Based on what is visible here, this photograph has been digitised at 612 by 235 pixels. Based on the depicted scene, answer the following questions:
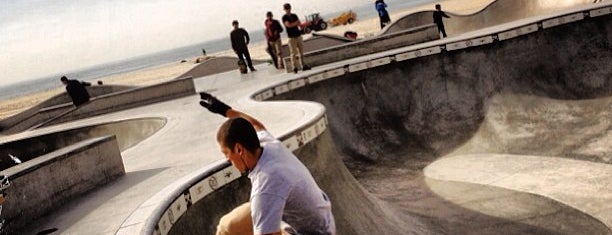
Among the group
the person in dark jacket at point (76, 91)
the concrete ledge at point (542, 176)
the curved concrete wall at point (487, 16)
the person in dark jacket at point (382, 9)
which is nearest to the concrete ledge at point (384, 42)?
the curved concrete wall at point (487, 16)

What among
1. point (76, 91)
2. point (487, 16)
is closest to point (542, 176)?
point (76, 91)

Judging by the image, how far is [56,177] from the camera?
20.3 ft

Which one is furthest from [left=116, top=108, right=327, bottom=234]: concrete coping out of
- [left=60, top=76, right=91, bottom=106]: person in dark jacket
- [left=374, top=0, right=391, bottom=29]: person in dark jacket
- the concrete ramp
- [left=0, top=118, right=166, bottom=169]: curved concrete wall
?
[left=374, top=0, right=391, bottom=29]: person in dark jacket

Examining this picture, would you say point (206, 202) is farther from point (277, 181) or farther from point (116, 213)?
point (277, 181)

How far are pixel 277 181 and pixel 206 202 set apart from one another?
97.3 inches

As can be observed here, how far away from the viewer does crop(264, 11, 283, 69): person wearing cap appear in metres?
15.6

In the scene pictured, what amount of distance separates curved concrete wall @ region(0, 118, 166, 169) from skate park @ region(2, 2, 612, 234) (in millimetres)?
77

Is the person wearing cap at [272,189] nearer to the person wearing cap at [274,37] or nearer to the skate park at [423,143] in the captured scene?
the skate park at [423,143]

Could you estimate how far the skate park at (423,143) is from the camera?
234 inches

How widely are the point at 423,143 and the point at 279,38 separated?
242 inches

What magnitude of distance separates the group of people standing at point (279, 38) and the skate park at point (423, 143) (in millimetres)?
1442

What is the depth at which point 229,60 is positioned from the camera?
28.1 m

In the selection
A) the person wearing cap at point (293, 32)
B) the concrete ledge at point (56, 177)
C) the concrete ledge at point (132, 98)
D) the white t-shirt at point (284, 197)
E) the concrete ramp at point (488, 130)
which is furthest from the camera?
the concrete ledge at point (132, 98)

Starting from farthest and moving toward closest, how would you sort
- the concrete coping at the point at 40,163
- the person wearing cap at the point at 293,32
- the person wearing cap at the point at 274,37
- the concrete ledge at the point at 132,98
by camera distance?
the concrete ledge at the point at 132,98 < the person wearing cap at the point at 274,37 < the person wearing cap at the point at 293,32 < the concrete coping at the point at 40,163
